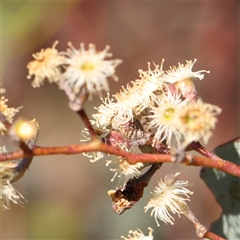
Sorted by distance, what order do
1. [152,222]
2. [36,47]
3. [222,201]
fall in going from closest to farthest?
1. [222,201]
2. [152,222]
3. [36,47]

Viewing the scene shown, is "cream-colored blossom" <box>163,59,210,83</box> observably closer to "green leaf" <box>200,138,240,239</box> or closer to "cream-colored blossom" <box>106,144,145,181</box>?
"cream-colored blossom" <box>106,144,145,181</box>

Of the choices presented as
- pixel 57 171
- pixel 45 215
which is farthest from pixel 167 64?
pixel 45 215

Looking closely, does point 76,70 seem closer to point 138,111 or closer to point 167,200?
point 138,111

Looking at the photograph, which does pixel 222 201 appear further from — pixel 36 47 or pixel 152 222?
pixel 36 47

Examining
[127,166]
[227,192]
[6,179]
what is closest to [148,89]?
[127,166]

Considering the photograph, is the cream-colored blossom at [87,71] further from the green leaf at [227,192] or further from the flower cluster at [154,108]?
the green leaf at [227,192]
